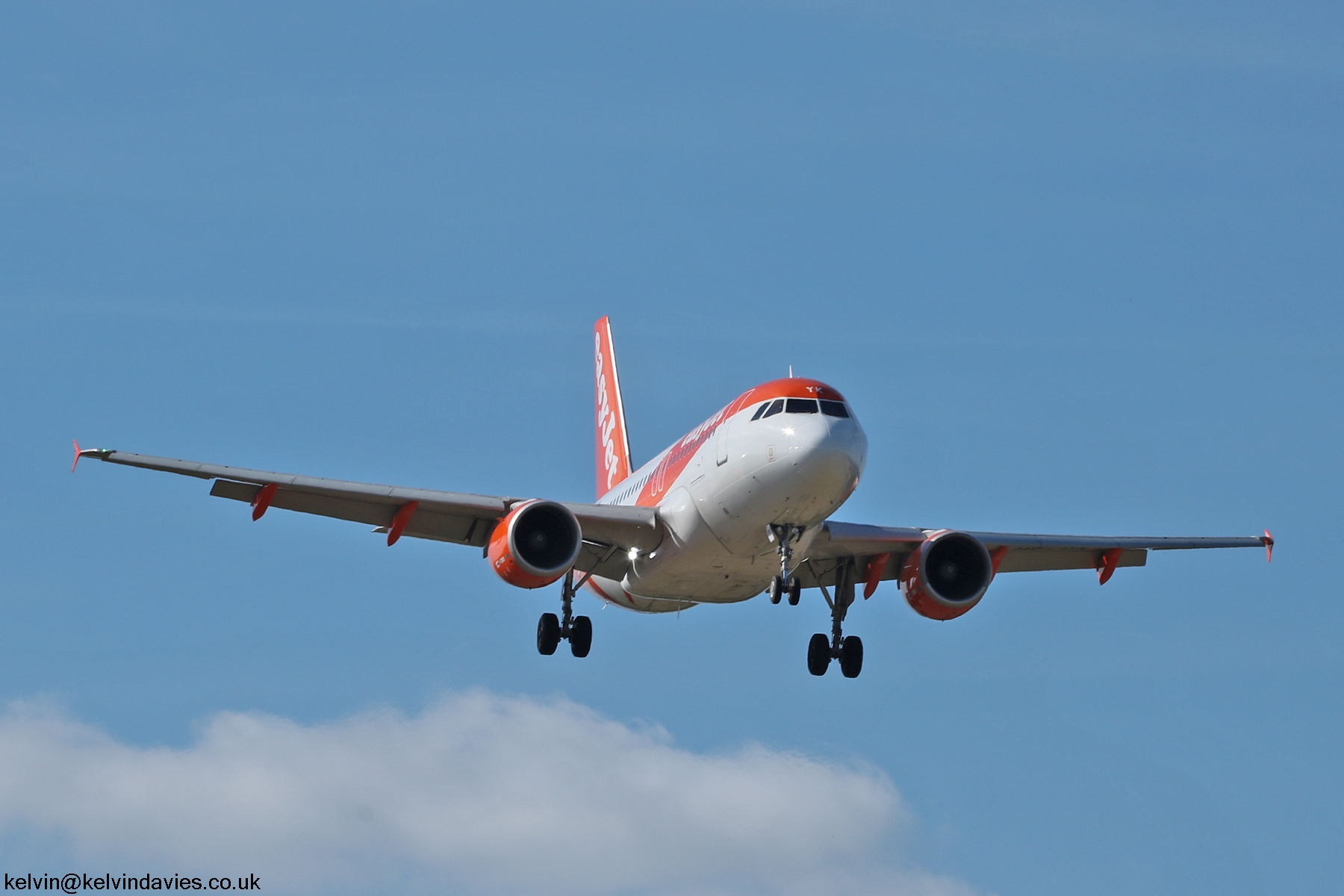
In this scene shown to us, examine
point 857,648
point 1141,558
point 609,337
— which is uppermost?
point 609,337

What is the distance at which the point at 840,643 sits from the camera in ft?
140

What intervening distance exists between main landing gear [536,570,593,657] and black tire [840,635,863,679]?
19.4 ft

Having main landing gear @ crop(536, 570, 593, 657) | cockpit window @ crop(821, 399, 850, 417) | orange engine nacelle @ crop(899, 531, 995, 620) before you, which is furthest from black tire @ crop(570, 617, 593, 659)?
cockpit window @ crop(821, 399, 850, 417)

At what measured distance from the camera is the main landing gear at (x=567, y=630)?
1676 inches

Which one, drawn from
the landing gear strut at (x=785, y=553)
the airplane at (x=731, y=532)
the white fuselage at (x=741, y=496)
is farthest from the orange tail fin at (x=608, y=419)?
the landing gear strut at (x=785, y=553)

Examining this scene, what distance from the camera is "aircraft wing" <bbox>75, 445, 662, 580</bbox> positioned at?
125ft

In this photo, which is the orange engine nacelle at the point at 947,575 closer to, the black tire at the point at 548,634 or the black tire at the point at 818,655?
the black tire at the point at 818,655

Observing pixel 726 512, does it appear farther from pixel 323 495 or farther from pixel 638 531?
pixel 323 495

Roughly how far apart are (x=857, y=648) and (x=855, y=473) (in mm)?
8580

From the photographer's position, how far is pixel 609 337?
2430 inches

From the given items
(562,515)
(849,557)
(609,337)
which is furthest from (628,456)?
(562,515)

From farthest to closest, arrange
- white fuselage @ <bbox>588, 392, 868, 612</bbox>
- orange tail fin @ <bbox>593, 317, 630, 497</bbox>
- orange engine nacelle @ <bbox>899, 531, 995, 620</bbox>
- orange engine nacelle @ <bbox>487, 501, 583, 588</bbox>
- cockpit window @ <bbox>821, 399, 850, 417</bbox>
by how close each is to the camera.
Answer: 1. orange tail fin @ <bbox>593, 317, 630, 497</bbox>
2. orange engine nacelle @ <bbox>899, 531, 995, 620</bbox>
3. orange engine nacelle @ <bbox>487, 501, 583, 588</bbox>
4. cockpit window @ <bbox>821, 399, 850, 417</bbox>
5. white fuselage @ <bbox>588, 392, 868, 612</bbox>

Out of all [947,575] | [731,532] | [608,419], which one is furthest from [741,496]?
[608,419]

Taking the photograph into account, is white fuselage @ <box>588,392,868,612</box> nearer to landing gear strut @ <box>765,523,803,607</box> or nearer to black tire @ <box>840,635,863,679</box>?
landing gear strut @ <box>765,523,803,607</box>
